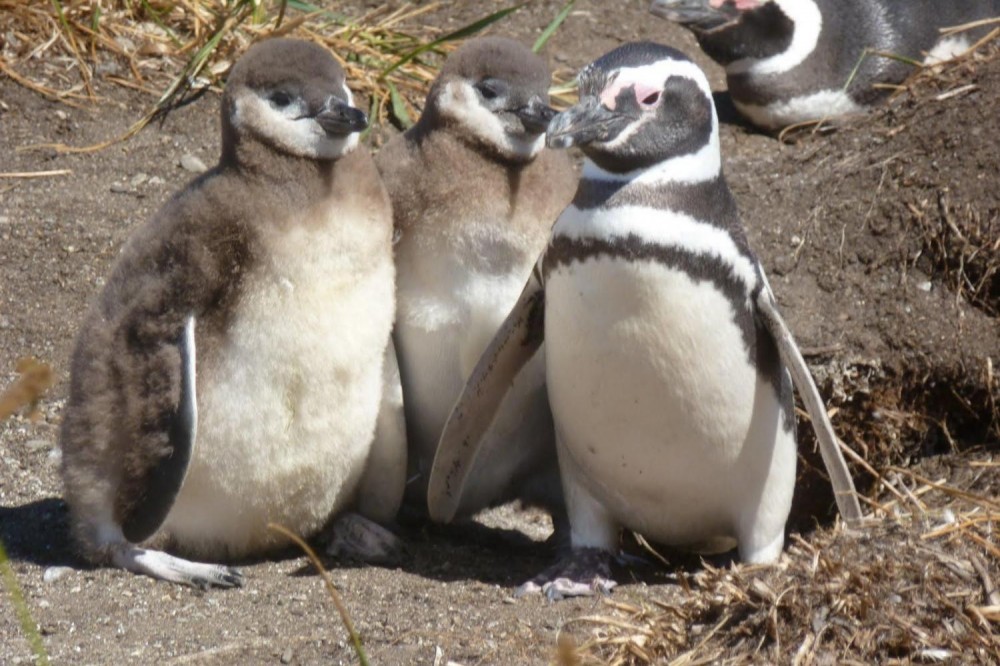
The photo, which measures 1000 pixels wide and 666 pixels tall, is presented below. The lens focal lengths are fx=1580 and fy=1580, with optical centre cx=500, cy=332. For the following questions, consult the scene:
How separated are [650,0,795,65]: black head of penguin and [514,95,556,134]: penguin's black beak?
239cm

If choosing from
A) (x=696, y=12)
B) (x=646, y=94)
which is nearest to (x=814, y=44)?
(x=696, y=12)

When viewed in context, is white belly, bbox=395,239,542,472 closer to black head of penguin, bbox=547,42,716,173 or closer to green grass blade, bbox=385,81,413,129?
black head of penguin, bbox=547,42,716,173

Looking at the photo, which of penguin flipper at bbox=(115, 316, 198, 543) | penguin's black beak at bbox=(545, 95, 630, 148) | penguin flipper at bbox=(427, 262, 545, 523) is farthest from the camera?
penguin flipper at bbox=(427, 262, 545, 523)

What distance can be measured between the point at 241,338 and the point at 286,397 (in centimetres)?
17

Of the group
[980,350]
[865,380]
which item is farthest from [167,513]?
[980,350]

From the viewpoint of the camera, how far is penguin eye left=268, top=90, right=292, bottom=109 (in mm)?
3514

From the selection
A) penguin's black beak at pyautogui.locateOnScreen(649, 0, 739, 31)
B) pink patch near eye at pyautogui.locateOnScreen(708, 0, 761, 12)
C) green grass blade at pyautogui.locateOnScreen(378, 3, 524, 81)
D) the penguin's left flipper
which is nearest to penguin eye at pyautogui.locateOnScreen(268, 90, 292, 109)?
the penguin's left flipper

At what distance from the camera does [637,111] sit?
333 cm

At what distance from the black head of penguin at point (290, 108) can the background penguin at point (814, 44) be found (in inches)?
101

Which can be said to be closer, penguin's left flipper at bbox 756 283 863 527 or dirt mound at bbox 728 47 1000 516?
penguin's left flipper at bbox 756 283 863 527

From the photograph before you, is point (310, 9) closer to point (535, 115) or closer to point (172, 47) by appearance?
point (172, 47)

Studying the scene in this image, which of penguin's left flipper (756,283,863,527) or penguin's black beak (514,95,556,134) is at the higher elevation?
→ penguin's black beak (514,95,556,134)

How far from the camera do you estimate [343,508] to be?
12.7 feet

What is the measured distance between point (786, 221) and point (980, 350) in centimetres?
73
